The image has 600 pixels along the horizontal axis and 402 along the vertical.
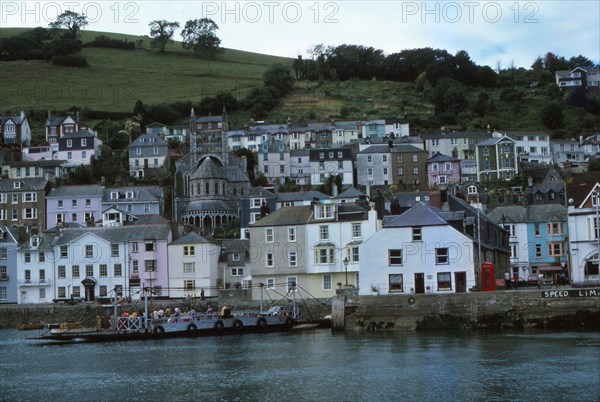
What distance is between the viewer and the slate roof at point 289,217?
77.4 meters

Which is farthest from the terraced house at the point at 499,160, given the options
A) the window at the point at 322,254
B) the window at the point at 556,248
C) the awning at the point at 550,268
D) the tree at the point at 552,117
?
the window at the point at 322,254

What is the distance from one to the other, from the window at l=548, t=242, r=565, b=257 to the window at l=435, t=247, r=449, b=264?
103 feet

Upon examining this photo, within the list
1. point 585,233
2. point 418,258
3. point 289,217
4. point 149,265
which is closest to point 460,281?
point 418,258

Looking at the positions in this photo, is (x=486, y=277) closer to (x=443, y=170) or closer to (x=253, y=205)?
(x=253, y=205)

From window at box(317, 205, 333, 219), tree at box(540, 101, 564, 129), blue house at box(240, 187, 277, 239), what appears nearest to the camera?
window at box(317, 205, 333, 219)

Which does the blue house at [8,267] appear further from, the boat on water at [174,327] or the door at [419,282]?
the door at [419,282]

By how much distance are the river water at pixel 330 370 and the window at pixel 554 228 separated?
3848 cm

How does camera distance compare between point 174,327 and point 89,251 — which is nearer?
point 174,327

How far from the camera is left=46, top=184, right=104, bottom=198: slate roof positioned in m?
115

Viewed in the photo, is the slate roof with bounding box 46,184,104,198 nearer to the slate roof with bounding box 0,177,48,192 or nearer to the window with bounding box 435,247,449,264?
the slate roof with bounding box 0,177,48,192

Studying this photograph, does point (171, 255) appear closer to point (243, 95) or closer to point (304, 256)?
point (304, 256)

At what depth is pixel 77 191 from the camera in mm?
116000

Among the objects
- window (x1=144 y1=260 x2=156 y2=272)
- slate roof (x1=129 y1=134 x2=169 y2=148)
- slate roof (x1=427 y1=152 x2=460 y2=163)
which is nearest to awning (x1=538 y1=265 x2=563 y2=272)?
window (x1=144 y1=260 x2=156 y2=272)

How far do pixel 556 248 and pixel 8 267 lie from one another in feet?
162
